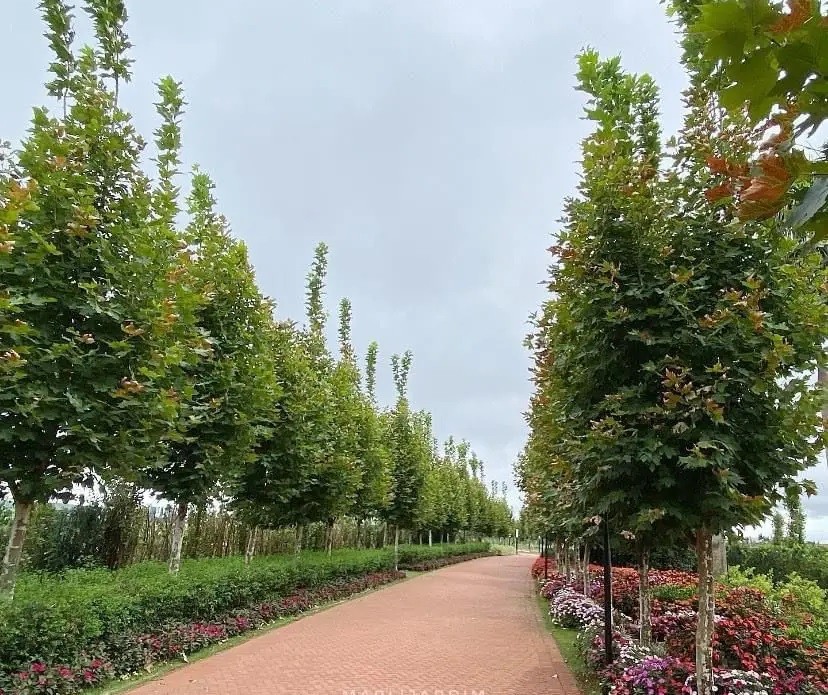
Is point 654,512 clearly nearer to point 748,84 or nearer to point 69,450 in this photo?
point 748,84

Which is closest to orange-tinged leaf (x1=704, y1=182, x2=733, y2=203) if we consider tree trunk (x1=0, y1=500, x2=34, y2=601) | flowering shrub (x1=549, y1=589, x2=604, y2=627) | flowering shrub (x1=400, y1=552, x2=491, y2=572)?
tree trunk (x1=0, y1=500, x2=34, y2=601)

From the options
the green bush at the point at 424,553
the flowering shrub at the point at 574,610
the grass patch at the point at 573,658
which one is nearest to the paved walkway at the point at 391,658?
the grass patch at the point at 573,658

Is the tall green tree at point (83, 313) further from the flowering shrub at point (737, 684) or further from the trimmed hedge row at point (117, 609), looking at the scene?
the flowering shrub at point (737, 684)

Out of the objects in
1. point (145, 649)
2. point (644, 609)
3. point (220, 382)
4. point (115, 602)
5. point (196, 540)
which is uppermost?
point (220, 382)

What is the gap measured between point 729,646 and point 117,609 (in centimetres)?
736

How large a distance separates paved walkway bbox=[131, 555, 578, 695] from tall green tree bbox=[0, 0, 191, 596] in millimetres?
2899

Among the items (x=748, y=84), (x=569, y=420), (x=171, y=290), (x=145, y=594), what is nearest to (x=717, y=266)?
(x=569, y=420)

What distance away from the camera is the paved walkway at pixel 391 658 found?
23.0ft

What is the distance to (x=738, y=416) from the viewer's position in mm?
4758

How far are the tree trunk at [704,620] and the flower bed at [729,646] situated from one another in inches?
Answer: 11.4

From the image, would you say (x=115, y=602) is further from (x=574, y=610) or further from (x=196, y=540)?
(x=196, y=540)

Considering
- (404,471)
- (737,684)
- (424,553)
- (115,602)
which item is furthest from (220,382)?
(424,553)

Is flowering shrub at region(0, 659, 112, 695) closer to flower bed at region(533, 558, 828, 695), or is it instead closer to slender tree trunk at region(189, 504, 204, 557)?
flower bed at region(533, 558, 828, 695)

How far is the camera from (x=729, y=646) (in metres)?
6.79
